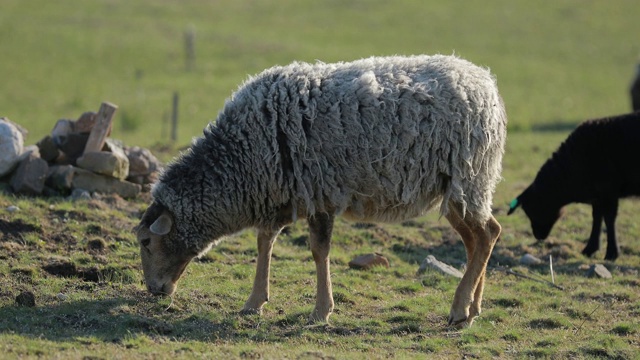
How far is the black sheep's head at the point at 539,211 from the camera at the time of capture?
13.7 meters

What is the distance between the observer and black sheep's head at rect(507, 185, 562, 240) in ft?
45.0

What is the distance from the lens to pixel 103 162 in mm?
12656

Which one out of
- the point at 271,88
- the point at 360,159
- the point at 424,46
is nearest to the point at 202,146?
the point at 271,88

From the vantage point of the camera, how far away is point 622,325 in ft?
31.4

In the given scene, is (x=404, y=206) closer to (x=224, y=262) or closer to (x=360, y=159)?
(x=360, y=159)

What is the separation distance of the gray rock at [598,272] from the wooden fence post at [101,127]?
6.90m

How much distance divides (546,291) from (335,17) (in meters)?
37.1

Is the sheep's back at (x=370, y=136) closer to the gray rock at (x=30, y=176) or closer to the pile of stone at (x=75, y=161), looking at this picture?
the pile of stone at (x=75, y=161)

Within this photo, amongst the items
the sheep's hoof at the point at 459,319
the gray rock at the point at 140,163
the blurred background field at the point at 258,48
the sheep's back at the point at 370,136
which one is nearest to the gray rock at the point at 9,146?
the gray rock at the point at 140,163

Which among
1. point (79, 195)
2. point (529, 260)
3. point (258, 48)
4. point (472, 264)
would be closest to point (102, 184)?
point (79, 195)

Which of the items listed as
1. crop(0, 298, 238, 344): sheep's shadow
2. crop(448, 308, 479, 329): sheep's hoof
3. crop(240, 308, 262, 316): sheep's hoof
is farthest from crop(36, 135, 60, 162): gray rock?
crop(448, 308, 479, 329): sheep's hoof

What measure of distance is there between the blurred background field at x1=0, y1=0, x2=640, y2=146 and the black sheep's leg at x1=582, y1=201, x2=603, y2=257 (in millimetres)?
11279

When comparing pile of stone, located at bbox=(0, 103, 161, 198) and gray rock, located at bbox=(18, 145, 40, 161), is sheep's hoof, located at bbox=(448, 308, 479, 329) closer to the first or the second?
pile of stone, located at bbox=(0, 103, 161, 198)

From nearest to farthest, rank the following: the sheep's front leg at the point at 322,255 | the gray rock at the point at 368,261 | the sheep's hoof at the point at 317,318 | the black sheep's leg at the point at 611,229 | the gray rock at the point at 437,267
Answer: the sheep's hoof at the point at 317,318 → the sheep's front leg at the point at 322,255 → the gray rock at the point at 437,267 → the gray rock at the point at 368,261 → the black sheep's leg at the point at 611,229
